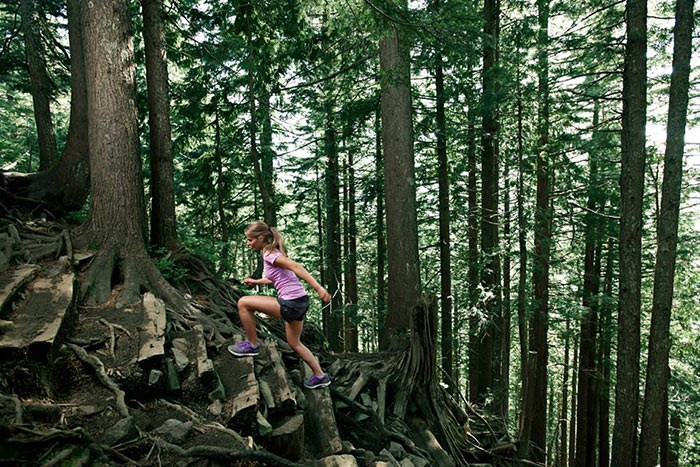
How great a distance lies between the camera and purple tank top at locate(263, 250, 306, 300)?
4.38 m

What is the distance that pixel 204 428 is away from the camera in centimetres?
318

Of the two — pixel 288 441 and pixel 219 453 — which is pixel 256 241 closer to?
pixel 288 441

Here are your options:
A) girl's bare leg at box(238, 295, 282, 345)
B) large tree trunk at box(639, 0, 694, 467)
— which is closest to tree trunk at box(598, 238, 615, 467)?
large tree trunk at box(639, 0, 694, 467)

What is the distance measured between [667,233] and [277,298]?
24.4 ft

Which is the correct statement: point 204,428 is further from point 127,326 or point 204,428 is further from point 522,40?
point 522,40

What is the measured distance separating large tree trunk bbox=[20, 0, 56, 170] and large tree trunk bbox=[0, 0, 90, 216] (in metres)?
1.72

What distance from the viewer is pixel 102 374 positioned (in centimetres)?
338

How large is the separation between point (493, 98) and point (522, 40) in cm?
168

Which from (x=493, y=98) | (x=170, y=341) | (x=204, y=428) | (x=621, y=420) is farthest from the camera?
(x=493, y=98)

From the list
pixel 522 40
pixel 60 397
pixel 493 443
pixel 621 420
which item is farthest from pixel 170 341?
pixel 522 40

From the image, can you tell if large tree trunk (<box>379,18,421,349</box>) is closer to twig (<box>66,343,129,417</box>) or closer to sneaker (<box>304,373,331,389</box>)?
sneaker (<box>304,373,331,389</box>)

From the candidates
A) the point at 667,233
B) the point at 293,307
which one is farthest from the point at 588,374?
the point at 293,307

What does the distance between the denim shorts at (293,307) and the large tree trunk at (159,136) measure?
3.67 metres

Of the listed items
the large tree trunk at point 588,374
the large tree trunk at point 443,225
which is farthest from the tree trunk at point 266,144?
the large tree trunk at point 588,374
